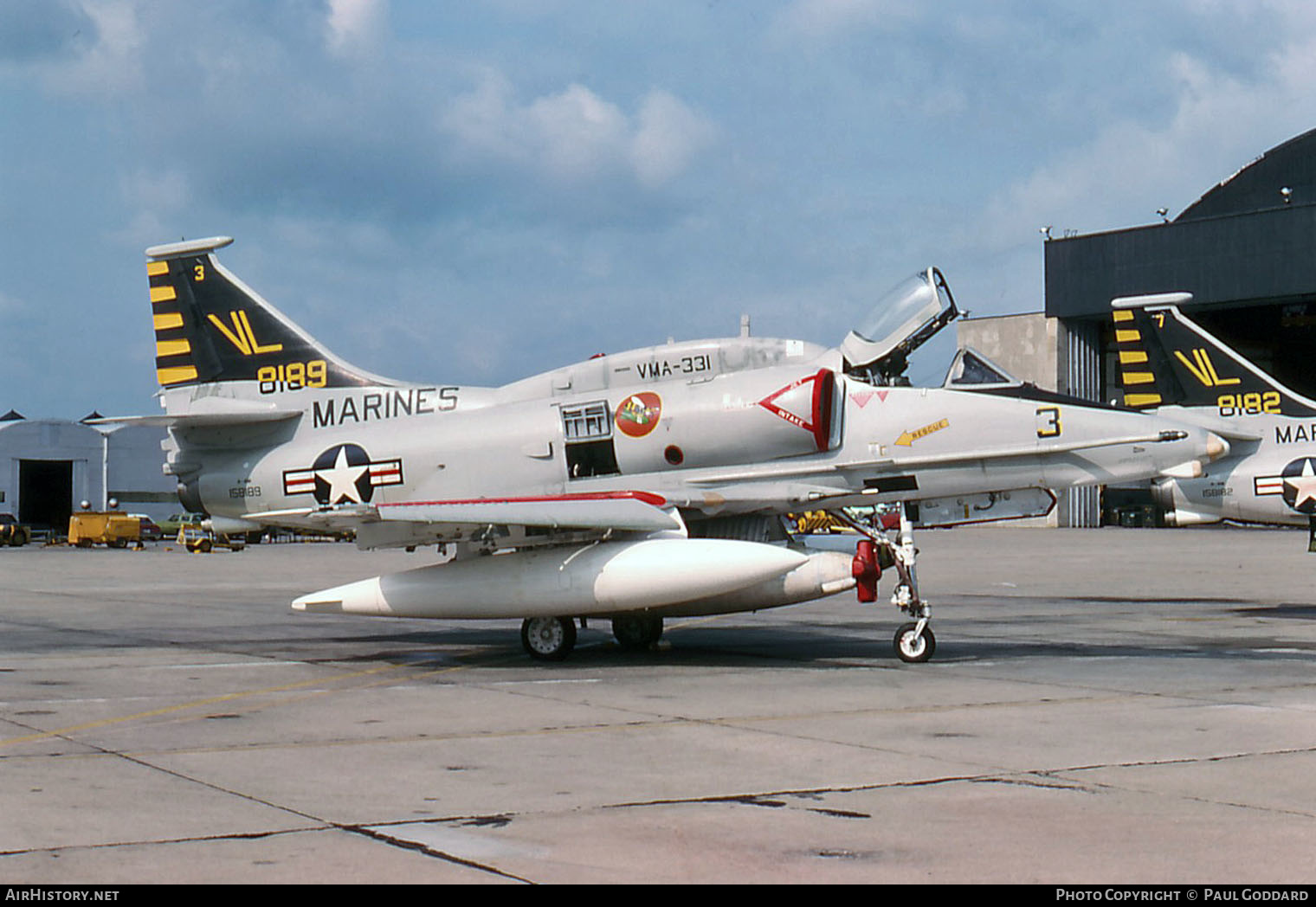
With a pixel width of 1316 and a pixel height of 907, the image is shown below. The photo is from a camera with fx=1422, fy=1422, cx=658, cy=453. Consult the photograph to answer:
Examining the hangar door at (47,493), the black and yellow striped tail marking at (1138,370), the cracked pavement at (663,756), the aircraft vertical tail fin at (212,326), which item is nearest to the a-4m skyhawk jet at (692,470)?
the cracked pavement at (663,756)

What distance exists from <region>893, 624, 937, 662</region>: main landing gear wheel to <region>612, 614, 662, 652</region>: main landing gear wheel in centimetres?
290

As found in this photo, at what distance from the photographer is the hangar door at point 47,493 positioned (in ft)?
272

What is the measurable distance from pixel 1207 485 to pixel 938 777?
16981mm

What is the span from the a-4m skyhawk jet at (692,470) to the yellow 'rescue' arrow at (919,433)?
1.4 inches

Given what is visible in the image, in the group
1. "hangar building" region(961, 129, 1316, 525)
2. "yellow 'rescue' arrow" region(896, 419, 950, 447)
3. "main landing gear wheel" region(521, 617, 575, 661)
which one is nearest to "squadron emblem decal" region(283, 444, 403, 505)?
"main landing gear wheel" region(521, 617, 575, 661)

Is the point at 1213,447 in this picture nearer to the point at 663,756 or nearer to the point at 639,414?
the point at 639,414

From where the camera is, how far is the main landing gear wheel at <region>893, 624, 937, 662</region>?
13.7 metres

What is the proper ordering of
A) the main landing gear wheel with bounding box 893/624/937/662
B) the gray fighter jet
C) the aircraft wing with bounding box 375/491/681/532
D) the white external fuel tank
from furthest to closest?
the gray fighter jet < the main landing gear wheel with bounding box 893/624/937/662 < the aircraft wing with bounding box 375/491/681/532 < the white external fuel tank

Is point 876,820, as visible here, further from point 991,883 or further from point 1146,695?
point 1146,695

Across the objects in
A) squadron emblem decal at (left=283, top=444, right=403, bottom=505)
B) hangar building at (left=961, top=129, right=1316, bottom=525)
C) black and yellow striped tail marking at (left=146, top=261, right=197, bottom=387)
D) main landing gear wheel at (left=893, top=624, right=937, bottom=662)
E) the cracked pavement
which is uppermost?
hangar building at (left=961, top=129, right=1316, bottom=525)

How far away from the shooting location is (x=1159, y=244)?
223 ft

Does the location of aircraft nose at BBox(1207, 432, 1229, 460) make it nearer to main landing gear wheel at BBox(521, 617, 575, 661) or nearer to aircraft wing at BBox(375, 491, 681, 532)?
aircraft wing at BBox(375, 491, 681, 532)

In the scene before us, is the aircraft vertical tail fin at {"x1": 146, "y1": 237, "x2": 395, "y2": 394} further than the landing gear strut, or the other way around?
the aircraft vertical tail fin at {"x1": 146, "y1": 237, "x2": 395, "y2": 394}

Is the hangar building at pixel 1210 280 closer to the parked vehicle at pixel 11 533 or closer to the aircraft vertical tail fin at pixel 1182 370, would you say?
the aircraft vertical tail fin at pixel 1182 370
